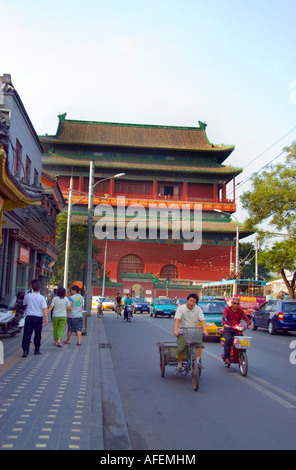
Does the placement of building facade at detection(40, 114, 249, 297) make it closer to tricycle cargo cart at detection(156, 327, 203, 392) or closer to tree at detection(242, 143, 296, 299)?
tree at detection(242, 143, 296, 299)

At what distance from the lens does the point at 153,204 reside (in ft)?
195

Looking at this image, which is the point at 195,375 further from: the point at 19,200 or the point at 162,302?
the point at 162,302

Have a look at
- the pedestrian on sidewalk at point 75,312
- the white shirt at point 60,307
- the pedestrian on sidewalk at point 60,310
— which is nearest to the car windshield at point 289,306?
the pedestrian on sidewalk at point 75,312

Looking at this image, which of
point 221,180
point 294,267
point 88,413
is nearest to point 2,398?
point 88,413

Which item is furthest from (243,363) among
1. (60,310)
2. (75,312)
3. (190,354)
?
(75,312)

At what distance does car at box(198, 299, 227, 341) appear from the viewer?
1816 centimetres

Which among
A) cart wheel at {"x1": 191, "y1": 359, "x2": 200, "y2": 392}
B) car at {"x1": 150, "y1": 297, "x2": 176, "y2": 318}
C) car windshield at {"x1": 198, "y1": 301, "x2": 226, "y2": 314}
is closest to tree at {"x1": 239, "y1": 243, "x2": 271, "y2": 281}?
car at {"x1": 150, "y1": 297, "x2": 176, "y2": 318}

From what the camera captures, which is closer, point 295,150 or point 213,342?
point 213,342

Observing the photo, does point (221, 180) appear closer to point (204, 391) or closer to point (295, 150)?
point (295, 150)

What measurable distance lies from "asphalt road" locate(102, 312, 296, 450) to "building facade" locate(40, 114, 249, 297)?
1731 inches

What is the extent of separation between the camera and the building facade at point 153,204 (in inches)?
2293

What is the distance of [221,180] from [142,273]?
15151 mm

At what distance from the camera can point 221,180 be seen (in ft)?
205

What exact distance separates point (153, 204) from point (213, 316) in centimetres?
4164
